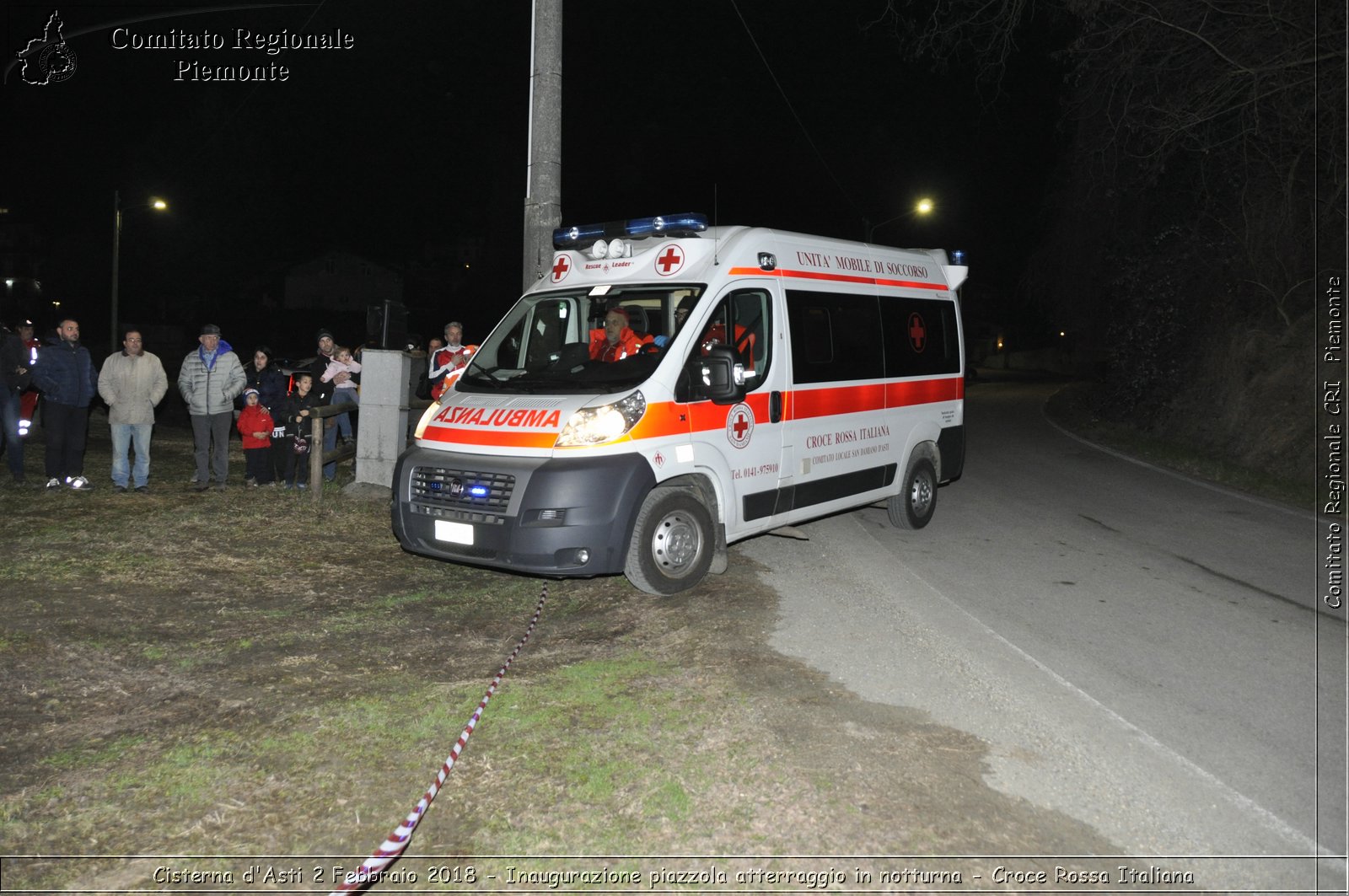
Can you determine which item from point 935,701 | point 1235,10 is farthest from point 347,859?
point 1235,10

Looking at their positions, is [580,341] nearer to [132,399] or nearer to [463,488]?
[463,488]

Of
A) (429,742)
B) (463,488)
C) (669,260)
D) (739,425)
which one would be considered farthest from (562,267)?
(429,742)

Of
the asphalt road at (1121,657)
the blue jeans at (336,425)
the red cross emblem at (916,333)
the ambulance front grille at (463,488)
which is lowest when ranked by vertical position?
the asphalt road at (1121,657)

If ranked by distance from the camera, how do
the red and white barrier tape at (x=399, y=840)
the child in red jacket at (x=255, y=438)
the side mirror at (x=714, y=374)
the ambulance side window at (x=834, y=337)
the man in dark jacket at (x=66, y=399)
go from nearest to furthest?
the red and white barrier tape at (x=399, y=840) < the side mirror at (x=714, y=374) < the ambulance side window at (x=834, y=337) < the man in dark jacket at (x=66, y=399) < the child in red jacket at (x=255, y=438)

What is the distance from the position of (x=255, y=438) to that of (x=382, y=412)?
1.64m

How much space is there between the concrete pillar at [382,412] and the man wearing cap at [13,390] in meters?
3.78

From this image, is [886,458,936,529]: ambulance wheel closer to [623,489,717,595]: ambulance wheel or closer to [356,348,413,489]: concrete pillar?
[623,489,717,595]: ambulance wheel

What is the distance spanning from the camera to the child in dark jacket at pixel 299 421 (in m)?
11.2

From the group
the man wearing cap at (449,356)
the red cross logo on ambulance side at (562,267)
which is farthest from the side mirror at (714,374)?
the man wearing cap at (449,356)

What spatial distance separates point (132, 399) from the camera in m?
10.8

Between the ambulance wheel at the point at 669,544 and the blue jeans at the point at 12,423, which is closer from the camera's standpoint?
the ambulance wheel at the point at 669,544

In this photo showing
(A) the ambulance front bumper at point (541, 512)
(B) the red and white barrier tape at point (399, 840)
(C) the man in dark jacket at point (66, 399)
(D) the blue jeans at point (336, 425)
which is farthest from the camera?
(D) the blue jeans at point (336, 425)

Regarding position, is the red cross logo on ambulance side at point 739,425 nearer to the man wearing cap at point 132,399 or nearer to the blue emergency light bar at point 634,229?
the blue emergency light bar at point 634,229

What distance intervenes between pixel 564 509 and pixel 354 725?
6.62ft
